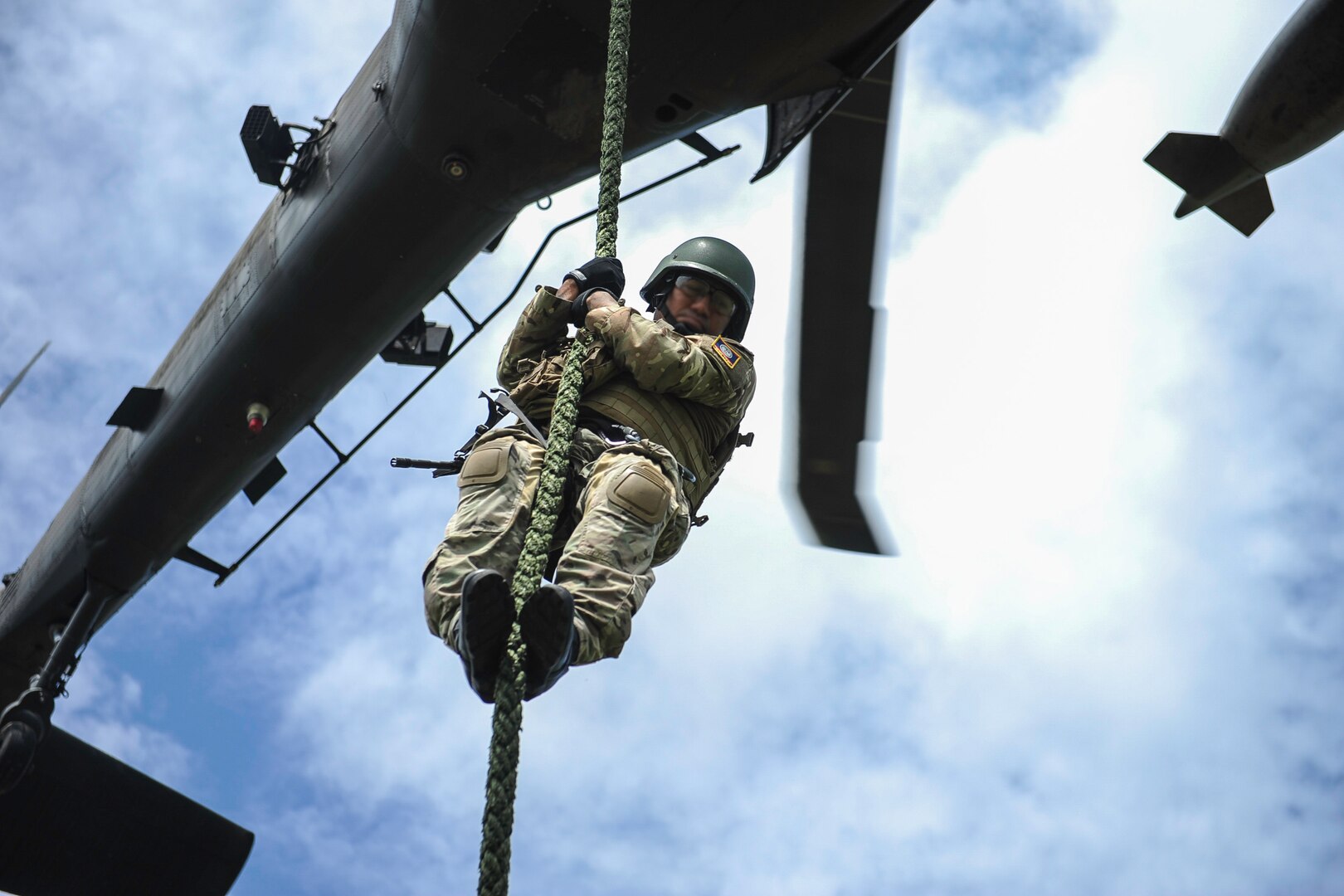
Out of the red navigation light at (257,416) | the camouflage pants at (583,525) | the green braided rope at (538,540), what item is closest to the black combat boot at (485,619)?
the green braided rope at (538,540)

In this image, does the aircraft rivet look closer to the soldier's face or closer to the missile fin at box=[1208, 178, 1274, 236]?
the soldier's face

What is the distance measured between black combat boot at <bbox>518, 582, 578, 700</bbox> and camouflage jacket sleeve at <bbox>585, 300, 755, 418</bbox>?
119 cm

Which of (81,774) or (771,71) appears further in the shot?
(81,774)

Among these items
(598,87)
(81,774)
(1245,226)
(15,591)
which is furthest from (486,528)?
(15,591)

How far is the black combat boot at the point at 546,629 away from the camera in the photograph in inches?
137

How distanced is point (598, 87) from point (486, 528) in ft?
10.4

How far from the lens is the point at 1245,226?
7.12 meters

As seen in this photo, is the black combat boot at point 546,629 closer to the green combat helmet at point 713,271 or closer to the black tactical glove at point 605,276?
the black tactical glove at point 605,276

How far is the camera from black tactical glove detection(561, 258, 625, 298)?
14.7ft

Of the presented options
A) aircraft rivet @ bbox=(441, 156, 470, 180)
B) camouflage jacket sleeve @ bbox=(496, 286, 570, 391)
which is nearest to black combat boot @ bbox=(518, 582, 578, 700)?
camouflage jacket sleeve @ bbox=(496, 286, 570, 391)

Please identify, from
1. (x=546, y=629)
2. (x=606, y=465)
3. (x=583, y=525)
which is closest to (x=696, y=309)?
(x=606, y=465)

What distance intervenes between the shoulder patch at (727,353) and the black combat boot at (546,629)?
152 cm

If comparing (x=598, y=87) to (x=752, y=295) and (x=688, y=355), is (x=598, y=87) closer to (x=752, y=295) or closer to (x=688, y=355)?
(x=752, y=295)

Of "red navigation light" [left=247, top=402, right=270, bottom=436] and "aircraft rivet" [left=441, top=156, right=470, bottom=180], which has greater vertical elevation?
"aircraft rivet" [left=441, top=156, right=470, bottom=180]
